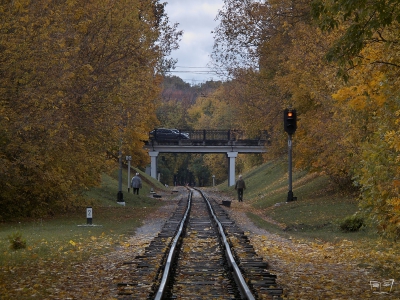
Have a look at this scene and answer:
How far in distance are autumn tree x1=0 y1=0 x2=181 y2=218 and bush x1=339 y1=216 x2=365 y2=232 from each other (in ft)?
32.1

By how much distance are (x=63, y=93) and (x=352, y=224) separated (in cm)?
1057

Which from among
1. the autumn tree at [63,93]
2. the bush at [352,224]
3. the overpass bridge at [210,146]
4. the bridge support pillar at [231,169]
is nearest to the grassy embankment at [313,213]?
the bush at [352,224]

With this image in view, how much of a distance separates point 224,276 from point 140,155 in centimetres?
3736

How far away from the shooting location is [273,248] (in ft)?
55.4

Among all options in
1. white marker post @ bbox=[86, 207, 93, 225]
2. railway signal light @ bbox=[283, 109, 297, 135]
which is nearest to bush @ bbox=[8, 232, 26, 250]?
white marker post @ bbox=[86, 207, 93, 225]

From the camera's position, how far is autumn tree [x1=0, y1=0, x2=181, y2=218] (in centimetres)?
1877

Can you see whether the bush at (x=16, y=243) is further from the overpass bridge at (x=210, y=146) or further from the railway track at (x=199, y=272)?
the overpass bridge at (x=210, y=146)

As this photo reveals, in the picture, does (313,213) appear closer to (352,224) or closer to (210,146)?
(352,224)

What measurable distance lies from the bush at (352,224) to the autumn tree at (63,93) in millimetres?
9784

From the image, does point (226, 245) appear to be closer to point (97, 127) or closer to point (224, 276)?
point (224, 276)

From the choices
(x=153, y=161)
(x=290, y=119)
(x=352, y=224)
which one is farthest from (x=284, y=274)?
(x=153, y=161)

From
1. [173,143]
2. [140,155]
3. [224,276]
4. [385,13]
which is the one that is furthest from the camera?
[173,143]

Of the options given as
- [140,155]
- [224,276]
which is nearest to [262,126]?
[140,155]

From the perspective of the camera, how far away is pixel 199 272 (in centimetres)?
1253
